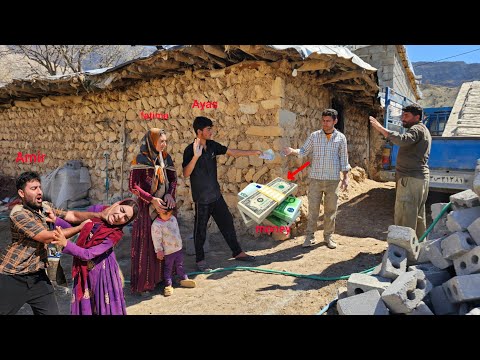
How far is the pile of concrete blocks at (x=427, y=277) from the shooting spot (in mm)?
2600

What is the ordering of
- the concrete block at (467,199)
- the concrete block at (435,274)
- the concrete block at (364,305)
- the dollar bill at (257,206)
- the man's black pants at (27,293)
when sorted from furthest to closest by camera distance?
the dollar bill at (257,206)
the concrete block at (467,199)
the concrete block at (435,274)
the concrete block at (364,305)
the man's black pants at (27,293)

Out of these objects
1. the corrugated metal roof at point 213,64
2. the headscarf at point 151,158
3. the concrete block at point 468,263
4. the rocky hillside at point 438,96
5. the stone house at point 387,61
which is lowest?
the concrete block at point 468,263

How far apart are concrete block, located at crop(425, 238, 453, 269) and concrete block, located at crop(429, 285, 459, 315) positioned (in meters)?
0.28

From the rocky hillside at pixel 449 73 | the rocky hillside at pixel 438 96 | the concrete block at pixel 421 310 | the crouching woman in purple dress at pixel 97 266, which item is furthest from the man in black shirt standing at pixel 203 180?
the rocky hillside at pixel 449 73

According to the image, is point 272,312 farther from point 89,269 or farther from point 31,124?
point 31,124

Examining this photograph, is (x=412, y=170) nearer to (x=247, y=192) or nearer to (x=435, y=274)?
(x=435, y=274)

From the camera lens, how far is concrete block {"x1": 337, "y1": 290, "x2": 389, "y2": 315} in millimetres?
2635

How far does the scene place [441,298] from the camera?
2.79m

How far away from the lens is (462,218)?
3.06 m

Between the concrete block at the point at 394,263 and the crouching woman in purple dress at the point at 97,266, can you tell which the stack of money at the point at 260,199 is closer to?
the concrete block at the point at 394,263

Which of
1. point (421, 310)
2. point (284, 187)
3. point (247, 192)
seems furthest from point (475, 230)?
point (247, 192)

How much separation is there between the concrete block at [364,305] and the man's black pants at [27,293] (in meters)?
2.17

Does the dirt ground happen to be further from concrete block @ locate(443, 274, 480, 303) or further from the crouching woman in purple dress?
concrete block @ locate(443, 274, 480, 303)

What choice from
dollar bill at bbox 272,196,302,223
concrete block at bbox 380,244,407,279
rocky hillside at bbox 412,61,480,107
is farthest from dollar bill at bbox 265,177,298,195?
rocky hillside at bbox 412,61,480,107
